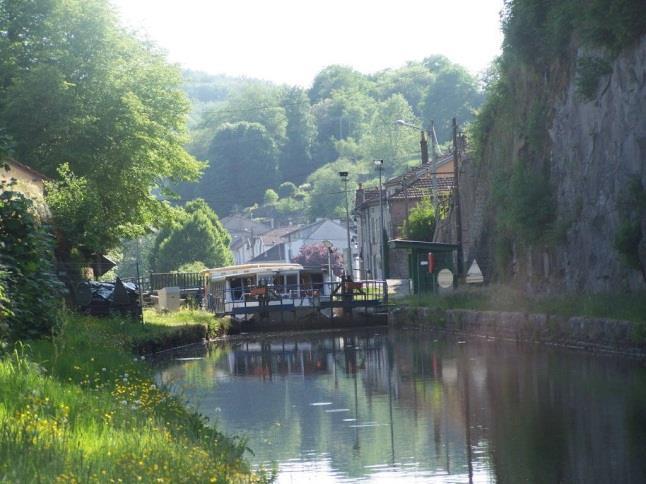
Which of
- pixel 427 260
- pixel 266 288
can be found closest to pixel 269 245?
pixel 266 288

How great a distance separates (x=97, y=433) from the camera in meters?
11.2

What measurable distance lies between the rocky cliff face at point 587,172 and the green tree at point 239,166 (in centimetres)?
11642

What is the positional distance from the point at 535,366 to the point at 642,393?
6.82 metres

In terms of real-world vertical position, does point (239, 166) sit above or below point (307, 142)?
below

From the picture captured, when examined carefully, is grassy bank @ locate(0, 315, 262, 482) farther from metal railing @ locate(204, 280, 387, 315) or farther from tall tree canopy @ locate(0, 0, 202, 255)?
metal railing @ locate(204, 280, 387, 315)

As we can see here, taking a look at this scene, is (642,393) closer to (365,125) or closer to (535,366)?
(535,366)

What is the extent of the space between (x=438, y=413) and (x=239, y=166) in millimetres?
152766

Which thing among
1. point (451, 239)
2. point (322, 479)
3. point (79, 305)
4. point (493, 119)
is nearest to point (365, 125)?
point (451, 239)

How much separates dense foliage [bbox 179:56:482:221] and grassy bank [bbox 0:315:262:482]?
149666 mm

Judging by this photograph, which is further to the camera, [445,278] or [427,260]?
[427,260]

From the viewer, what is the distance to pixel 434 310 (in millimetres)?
48656

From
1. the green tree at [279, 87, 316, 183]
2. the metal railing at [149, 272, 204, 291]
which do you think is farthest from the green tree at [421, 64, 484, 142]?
the metal railing at [149, 272, 204, 291]

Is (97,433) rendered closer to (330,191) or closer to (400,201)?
(400,201)

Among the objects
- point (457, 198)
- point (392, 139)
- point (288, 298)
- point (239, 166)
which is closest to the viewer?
point (457, 198)
